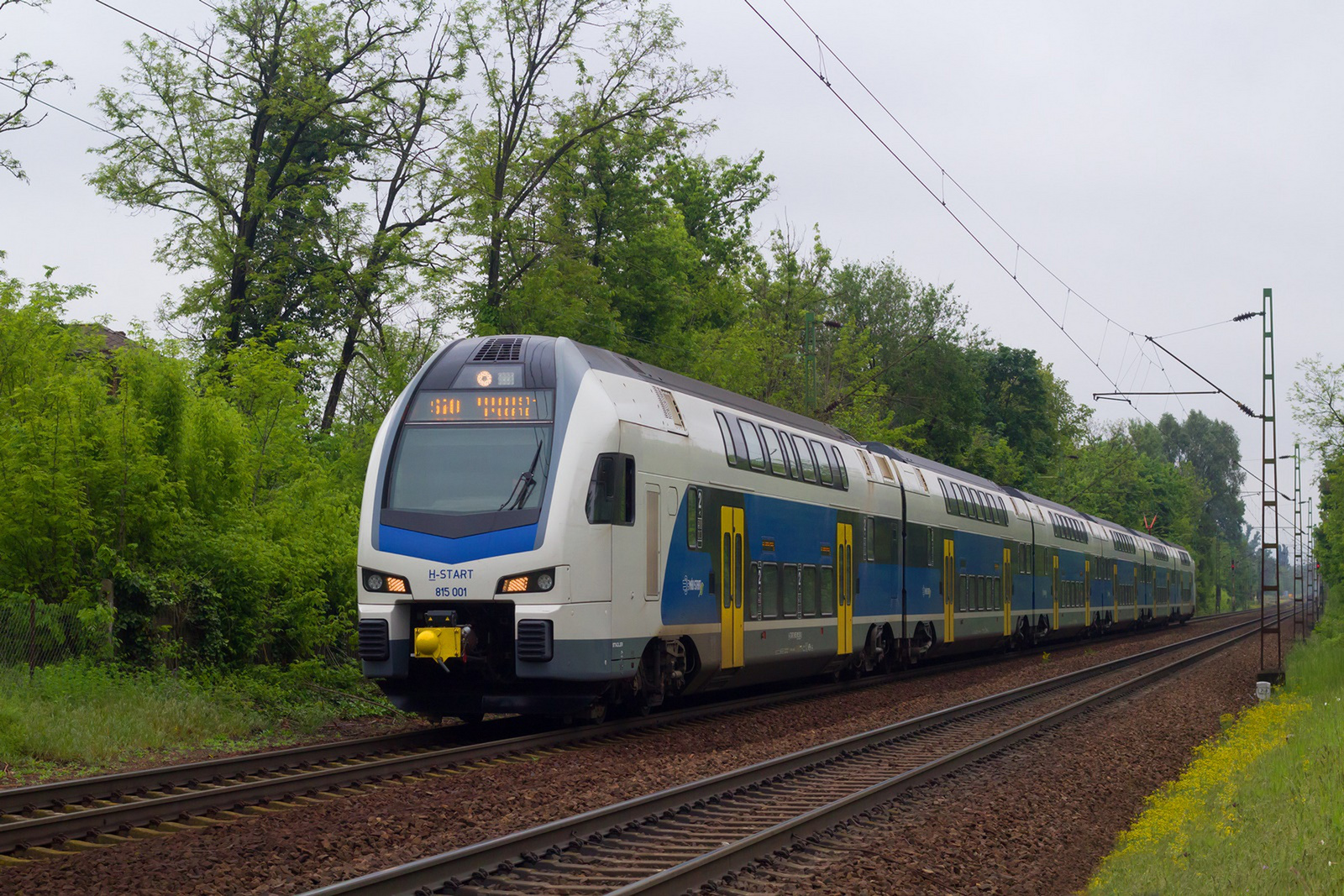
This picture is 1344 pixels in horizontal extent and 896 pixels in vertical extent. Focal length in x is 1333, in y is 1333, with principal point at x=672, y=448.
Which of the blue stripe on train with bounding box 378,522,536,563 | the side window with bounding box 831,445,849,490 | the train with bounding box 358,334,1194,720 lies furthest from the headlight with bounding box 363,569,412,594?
the side window with bounding box 831,445,849,490

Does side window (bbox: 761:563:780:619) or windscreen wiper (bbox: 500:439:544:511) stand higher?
windscreen wiper (bbox: 500:439:544:511)

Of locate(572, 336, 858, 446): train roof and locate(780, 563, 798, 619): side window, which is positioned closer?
locate(572, 336, 858, 446): train roof

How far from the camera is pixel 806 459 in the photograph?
19906 millimetres

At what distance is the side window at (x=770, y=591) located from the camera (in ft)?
58.5

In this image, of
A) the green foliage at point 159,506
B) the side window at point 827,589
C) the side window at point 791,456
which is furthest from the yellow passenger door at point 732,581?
the green foliage at point 159,506

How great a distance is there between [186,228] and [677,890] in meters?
29.5

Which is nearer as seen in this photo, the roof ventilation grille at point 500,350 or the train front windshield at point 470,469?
the train front windshield at point 470,469

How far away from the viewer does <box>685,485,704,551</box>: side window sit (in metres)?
15.6

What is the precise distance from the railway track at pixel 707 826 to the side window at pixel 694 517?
2956mm

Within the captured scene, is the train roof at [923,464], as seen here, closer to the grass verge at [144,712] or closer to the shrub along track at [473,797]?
the shrub along track at [473,797]

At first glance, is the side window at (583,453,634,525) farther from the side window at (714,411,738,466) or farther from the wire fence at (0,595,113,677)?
the wire fence at (0,595,113,677)

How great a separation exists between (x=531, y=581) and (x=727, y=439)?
4685 mm

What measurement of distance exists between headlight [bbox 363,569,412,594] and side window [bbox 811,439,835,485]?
27.6 feet

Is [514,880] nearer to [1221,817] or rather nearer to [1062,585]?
[1221,817]
